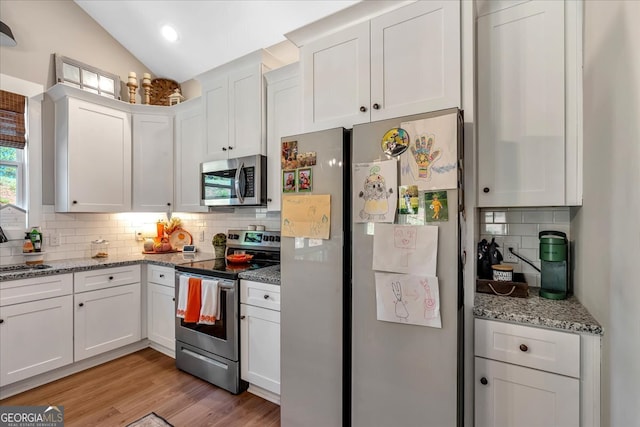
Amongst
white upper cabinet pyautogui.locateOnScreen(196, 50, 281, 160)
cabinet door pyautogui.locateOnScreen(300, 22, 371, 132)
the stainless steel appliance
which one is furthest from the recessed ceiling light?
the stainless steel appliance

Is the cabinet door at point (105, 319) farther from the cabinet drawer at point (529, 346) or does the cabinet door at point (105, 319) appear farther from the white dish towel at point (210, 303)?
the cabinet drawer at point (529, 346)

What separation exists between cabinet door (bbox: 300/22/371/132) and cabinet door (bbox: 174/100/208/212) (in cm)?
167

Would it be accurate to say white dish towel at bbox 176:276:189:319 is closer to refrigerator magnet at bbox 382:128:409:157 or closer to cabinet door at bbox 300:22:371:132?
cabinet door at bbox 300:22:371:132

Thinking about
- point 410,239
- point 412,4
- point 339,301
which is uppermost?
point 412,4

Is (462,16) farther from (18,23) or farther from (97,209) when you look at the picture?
(18,23)

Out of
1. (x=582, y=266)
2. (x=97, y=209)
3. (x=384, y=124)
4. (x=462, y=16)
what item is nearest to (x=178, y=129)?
(x=97, y=209)

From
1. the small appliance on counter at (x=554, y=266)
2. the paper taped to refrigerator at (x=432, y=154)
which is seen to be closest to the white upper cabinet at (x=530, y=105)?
the small appliance on counter at (x=554, y=266)

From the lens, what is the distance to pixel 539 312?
1.43 m

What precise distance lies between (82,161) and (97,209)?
1.55 feet

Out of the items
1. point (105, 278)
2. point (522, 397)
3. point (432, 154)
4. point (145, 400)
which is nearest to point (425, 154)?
point (432, 154)

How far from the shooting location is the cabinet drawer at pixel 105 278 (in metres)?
2.60

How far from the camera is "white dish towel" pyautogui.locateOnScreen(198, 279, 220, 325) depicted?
227cm

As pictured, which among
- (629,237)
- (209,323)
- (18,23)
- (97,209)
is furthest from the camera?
(97,209)

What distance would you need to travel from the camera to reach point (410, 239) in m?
1.42
